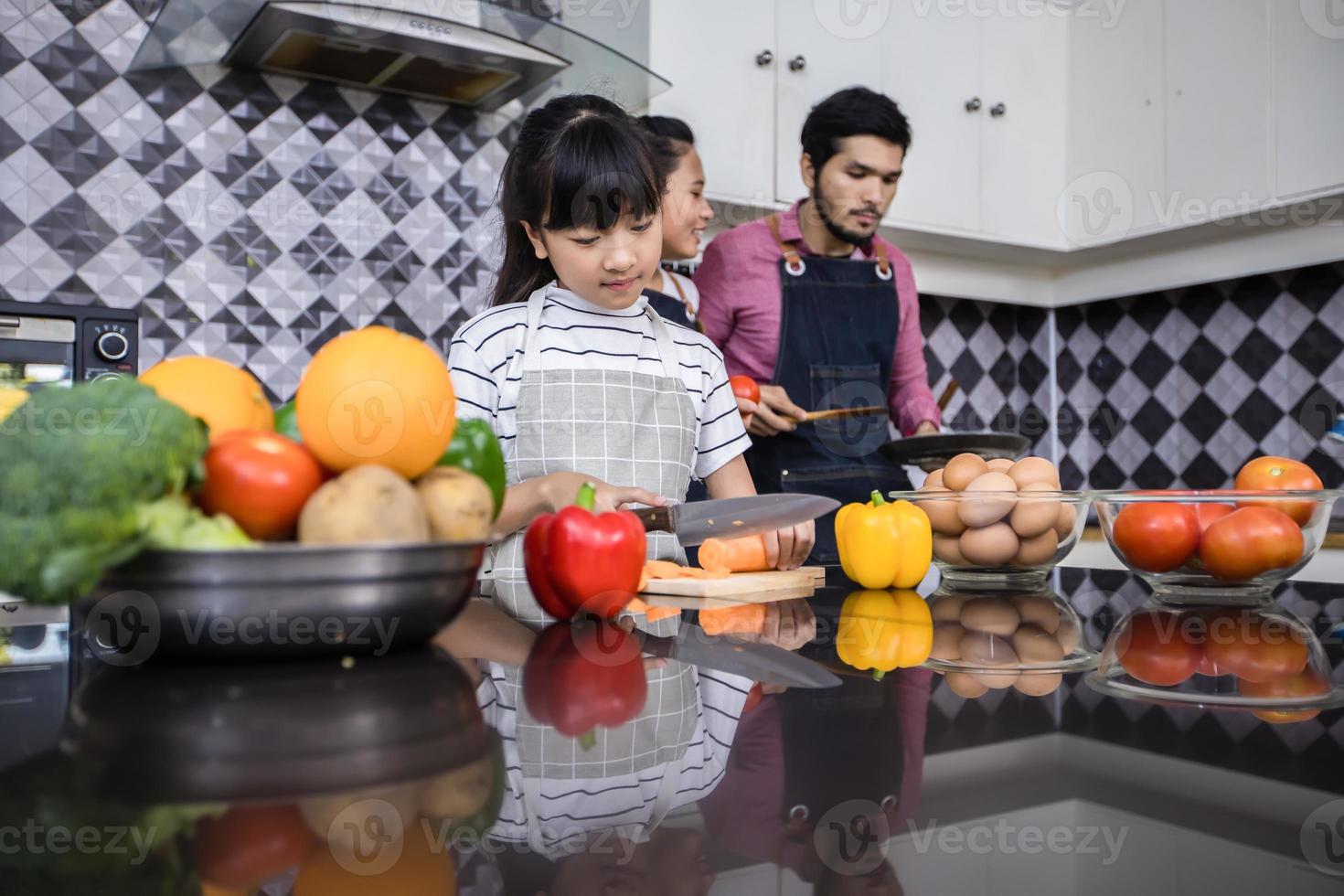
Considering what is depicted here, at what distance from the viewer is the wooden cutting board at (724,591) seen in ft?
3.11

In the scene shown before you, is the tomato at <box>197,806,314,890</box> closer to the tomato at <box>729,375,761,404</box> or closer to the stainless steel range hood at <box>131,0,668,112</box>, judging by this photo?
the tomato at <box>729,375,761,404</box>

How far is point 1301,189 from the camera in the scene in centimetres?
237

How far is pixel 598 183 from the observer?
4.14 feet

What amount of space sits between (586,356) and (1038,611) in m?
0.72

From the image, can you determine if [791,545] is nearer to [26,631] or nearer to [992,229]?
[26,631]

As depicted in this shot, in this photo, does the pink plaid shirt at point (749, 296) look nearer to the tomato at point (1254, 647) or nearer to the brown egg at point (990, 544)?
the brown egg at point (990, 544)

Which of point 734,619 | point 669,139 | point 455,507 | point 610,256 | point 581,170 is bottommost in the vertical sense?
point 734,619

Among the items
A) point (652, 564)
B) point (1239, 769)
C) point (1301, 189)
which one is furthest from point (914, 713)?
point (1301, 189)

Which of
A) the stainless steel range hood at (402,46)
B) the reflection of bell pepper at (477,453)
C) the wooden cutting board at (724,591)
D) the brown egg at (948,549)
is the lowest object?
the wooden cutting board at (724,591)

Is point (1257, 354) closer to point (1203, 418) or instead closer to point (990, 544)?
point (1203, 418)

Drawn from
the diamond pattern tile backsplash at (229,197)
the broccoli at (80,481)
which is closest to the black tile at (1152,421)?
the diamond pattern tile backsplash at (229,197)

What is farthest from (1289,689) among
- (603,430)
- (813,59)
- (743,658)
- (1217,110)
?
(1217,110)

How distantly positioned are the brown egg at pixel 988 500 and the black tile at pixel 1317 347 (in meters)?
2.17

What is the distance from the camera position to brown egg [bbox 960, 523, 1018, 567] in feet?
3.26
